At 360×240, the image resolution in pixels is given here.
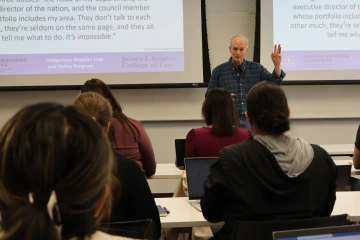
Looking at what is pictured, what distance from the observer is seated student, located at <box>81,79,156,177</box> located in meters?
2.60

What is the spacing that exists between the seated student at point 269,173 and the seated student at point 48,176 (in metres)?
1.09

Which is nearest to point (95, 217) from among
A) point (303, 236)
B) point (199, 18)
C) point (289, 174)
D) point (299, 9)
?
point (303, 236)

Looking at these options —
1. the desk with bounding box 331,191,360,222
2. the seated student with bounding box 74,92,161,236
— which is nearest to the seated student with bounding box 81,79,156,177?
the seated student with bounding box 74,92,161,236

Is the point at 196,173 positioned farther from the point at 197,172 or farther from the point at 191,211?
the point at 191,211

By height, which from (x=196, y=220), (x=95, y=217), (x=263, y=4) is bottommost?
(x=196, y=220)

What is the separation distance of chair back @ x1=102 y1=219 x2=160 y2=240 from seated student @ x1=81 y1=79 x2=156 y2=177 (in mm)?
699

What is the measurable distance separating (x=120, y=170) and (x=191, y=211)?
0.57 metres

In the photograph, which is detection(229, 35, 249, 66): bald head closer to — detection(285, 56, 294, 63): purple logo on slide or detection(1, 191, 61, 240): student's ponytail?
detection(285, 56, 294, 63): purple logo on slide

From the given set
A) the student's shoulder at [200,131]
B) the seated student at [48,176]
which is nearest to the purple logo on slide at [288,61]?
the student's shoulder at [200,131]

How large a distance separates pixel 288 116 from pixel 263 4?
3437 mm

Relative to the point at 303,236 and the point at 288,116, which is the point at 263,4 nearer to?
the point at 288,116

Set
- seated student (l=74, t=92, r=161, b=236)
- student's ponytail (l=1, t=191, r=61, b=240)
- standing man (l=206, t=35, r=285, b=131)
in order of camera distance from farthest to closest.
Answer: standing man (l=206, t=35, r=285, b=131)
seated student (l=74, t=92, r=161, b=236)
student's ponytail (l=1, t=191, r=61, b=240)

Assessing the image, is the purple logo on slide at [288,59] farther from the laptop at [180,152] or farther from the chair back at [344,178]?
the chair back at [344,178]

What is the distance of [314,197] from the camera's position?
1960 millimetres
